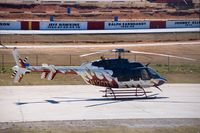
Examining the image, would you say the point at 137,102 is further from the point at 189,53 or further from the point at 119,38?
the point at 119,38

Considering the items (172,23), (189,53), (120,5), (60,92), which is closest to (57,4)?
(120,5)

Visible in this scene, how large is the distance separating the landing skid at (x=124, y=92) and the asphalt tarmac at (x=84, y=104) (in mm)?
514

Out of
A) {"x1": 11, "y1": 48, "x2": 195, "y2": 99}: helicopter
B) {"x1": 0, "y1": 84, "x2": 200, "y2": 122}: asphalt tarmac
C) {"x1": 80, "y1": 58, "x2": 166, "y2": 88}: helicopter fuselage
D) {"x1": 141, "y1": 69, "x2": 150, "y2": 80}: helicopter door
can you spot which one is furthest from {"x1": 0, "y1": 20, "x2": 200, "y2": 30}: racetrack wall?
{"x1": 141, "y1": 69, "x2": 150, "y2": 80}: helicopter door

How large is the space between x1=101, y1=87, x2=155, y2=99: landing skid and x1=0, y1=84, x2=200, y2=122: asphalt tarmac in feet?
1.69

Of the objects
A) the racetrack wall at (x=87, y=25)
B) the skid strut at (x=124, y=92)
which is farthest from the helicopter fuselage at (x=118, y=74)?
the racetrack wall at (x=87, y=25)

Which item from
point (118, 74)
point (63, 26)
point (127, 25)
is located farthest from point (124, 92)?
point (127, 25)

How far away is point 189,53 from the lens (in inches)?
2148

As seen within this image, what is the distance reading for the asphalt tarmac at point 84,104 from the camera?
2706 cm

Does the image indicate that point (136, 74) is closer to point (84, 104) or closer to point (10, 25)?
point (84, 104)

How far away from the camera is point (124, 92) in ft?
111

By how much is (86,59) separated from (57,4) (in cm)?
5012

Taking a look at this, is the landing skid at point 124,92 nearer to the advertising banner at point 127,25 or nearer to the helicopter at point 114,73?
the helicopter at point 114,73

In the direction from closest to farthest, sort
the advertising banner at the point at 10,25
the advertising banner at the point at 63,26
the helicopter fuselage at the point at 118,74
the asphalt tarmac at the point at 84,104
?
the asphalt tarmac at the point at 84,104 < the helicopter fuselage at the point at 118,74 < the advertising banner at the point at 10,25 < the advertising banner at the point at 63,26

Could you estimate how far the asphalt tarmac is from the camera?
27.1m
